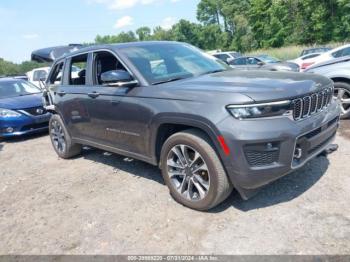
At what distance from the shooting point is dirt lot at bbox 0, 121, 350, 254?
10.1 feet

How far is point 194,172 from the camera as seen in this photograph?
362 centimetres

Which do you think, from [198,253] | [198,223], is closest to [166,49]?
[198,223]

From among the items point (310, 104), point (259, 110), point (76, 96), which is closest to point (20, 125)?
point (76, 96)

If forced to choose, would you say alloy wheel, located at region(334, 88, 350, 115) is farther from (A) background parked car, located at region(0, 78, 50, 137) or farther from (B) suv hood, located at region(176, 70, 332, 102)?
(A) background parked car, located at region(0, 78, 50, 137)

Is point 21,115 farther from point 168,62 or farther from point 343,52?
point 343,52

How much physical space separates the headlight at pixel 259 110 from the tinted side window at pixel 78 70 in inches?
113

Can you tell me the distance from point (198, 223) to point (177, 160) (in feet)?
2.35

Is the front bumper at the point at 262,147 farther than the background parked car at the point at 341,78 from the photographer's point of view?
No

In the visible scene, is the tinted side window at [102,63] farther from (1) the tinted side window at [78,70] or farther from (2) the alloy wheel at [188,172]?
(2) the alloy wheel at [188,172]

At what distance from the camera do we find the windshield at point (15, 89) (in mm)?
9192

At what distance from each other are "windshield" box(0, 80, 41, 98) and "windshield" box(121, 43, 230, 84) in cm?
595

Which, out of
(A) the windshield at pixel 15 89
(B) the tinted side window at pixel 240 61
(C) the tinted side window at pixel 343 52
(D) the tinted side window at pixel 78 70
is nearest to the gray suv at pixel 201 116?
(D) the tinted side window at pixel 78 70

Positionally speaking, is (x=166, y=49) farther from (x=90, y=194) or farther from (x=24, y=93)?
(x=24, y=93)

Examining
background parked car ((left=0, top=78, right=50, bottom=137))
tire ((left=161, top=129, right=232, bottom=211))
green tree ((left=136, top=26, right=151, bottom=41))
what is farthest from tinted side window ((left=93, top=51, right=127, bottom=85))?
green tree ((left=136, top=26, right=151, bottom=41))
